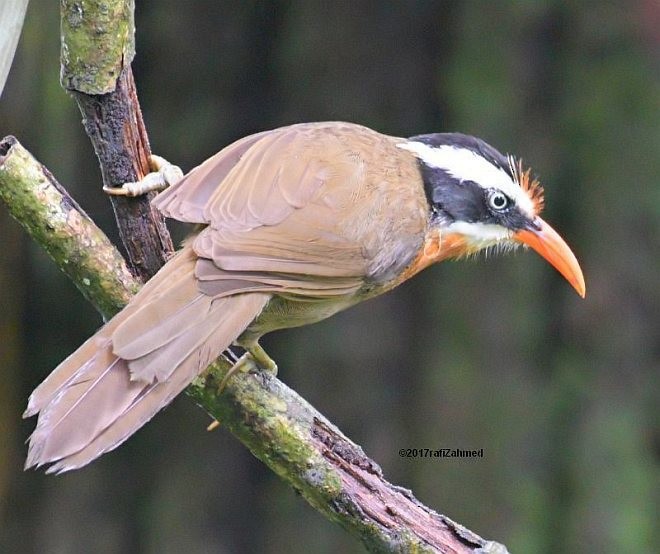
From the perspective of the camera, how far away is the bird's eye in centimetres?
288

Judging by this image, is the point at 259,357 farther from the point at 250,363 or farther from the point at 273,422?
the point at 273,422

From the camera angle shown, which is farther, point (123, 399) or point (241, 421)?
point (241, 421)

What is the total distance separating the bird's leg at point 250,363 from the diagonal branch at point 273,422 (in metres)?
0.01

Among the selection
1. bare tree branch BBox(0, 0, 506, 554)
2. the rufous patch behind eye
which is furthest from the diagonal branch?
the rufous patch behind eye

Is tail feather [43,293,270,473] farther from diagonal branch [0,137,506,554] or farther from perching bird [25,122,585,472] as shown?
diagonal branch [0,137,506,554]

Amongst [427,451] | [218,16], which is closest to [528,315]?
[427,451]

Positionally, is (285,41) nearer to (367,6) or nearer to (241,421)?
(367,6)

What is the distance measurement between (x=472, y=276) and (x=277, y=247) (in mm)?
1883

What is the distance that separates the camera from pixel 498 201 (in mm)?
2896

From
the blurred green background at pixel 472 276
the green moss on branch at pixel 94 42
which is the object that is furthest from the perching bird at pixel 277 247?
the blurred green background at pixel 472 276

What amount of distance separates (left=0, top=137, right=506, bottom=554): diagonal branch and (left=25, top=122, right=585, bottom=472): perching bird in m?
0.13

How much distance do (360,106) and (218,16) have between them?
24.9 inches

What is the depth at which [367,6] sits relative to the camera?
13.4 feet

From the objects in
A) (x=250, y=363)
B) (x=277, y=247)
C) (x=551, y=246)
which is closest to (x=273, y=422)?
(x=250, y=363)
